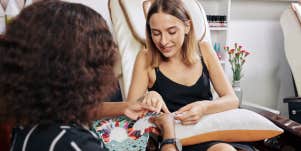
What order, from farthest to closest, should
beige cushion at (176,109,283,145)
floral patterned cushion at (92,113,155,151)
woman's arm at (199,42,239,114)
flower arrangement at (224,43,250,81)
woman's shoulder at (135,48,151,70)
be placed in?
flower arrangement at (224,43,250,81) < woman's shoulder at (135,48,151,70) < woman's arm at (199,42,239,114) < beige cushion at (176,109,283,145) < floral patterned cushion at (92,113,155,151)

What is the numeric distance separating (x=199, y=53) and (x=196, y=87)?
200 millimetres

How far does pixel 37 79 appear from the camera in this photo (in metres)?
0.66

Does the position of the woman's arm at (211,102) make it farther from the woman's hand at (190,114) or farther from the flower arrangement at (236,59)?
the flower arrangement at (236,59)

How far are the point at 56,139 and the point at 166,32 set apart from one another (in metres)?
0.78

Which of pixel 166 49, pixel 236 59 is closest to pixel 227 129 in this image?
pixel 166 49

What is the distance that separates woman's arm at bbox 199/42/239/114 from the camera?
1306 millimetres

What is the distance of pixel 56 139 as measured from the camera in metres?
Result: 0.64

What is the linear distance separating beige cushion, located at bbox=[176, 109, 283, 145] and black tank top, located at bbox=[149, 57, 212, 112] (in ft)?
0.56

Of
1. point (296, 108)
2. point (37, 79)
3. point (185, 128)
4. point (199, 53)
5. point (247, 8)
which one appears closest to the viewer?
point (37, 79)

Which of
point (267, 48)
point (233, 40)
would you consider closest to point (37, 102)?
point (233, 40)

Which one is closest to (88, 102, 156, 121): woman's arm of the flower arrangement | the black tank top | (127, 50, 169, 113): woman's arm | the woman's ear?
(127, 50, 169, 113): woman's arm

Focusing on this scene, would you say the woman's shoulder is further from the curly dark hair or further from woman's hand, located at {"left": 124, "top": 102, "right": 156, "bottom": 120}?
the curly dark hair

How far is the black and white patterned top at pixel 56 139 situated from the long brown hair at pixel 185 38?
30.4 inches

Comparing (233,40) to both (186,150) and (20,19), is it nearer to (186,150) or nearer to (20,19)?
(186,150)
